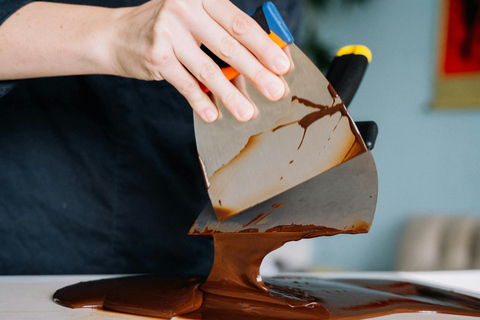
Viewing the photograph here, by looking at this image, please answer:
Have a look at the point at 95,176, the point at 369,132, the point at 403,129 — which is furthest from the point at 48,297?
the point at 403,129

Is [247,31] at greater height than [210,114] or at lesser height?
greater

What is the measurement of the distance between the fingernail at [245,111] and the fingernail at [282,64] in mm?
60

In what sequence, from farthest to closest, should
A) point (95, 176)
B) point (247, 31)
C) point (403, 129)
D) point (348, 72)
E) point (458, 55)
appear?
point (403, 129), point (458, 55), point (95, 176), point (348, 72), point (247, 31)

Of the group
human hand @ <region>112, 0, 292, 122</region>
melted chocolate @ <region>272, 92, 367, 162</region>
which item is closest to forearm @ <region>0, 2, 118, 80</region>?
human hand @ <region>112, 0, 292, 122</region>

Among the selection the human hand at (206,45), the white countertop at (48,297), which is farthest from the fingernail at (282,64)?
the white countertop at (48,297)

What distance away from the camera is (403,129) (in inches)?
87.5

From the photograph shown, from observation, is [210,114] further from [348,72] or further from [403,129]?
[403,129]

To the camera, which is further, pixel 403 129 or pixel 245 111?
pixel 403 129

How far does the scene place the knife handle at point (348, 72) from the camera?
2.25 ft

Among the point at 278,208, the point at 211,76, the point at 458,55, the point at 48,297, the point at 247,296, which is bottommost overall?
the point at 48,297

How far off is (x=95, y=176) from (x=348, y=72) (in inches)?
19.5

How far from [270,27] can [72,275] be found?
0.57 m

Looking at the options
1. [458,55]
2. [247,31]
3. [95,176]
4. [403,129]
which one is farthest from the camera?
[403,129]

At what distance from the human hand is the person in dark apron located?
30 cm
